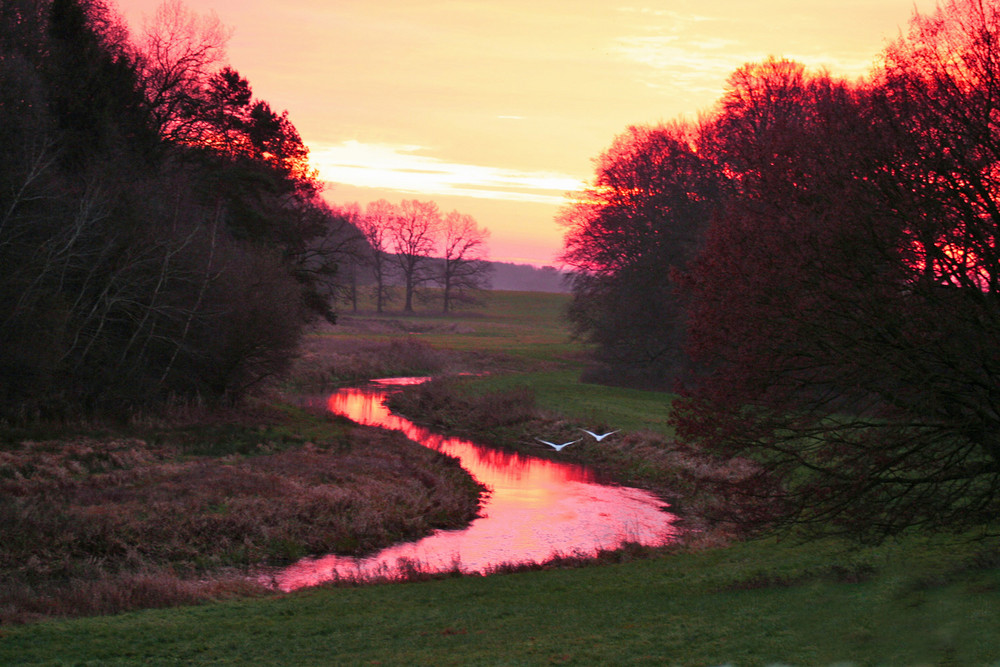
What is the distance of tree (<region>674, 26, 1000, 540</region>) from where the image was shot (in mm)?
11289

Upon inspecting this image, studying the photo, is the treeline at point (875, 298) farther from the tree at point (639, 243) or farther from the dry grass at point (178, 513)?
the tree at point (639, 243)

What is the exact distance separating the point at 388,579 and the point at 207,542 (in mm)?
4757

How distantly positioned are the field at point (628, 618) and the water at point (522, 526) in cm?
191

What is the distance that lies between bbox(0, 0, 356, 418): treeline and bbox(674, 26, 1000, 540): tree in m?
19.4

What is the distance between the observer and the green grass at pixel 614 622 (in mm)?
9109

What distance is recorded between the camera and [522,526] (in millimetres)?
22109

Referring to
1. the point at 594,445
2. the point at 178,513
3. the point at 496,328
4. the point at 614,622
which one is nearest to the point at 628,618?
the point at 614,622

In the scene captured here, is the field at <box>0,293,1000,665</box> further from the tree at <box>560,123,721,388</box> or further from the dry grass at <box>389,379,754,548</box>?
the tree at <box>560,123,721,388</box>

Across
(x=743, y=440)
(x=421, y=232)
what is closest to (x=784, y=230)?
(x=743, y=440)

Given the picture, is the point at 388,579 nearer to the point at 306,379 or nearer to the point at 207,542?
the point at 207,542

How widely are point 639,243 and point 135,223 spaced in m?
29.1

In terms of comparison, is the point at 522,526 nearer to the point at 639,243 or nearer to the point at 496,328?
the point at 639,243

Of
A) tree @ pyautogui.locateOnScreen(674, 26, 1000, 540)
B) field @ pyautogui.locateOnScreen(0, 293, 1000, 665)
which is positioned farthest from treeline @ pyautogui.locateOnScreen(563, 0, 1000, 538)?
field @ pyautogui.locateOnScreen(0, 293, 1000, 665)

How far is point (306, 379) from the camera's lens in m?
Answer: 51.4
